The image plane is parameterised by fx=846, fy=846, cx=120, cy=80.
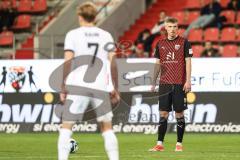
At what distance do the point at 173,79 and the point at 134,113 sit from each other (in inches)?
220

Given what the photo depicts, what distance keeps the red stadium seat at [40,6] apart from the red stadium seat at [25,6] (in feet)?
0.65

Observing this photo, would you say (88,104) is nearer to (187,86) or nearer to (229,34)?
(187,86)

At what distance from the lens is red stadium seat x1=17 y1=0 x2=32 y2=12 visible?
30.4 m

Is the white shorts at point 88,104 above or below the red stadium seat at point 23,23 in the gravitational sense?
below

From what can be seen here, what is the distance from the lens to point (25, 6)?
30.5 metres

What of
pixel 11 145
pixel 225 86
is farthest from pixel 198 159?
pixel 225 86

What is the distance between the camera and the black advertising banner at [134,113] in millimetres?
19938

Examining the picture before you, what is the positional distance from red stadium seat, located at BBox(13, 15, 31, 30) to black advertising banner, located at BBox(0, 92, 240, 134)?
30.6 ft

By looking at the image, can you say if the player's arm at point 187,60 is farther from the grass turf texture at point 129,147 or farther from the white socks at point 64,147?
the white socks at point 64,147

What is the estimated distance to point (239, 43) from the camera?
2512 cm

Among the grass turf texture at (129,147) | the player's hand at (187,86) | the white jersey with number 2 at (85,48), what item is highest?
the white jersey with number 2 at (85,48)

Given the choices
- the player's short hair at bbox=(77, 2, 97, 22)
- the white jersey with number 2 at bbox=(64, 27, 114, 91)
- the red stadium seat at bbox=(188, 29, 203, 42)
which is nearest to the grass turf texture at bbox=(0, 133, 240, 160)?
the white jersey with number 2 at bbox=(64, 27, 114, 91)

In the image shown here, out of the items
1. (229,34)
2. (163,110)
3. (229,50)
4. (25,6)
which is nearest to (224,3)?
(229,34)

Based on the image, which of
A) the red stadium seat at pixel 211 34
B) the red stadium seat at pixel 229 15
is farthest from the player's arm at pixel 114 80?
the red stadium seat at pixel 229 15
